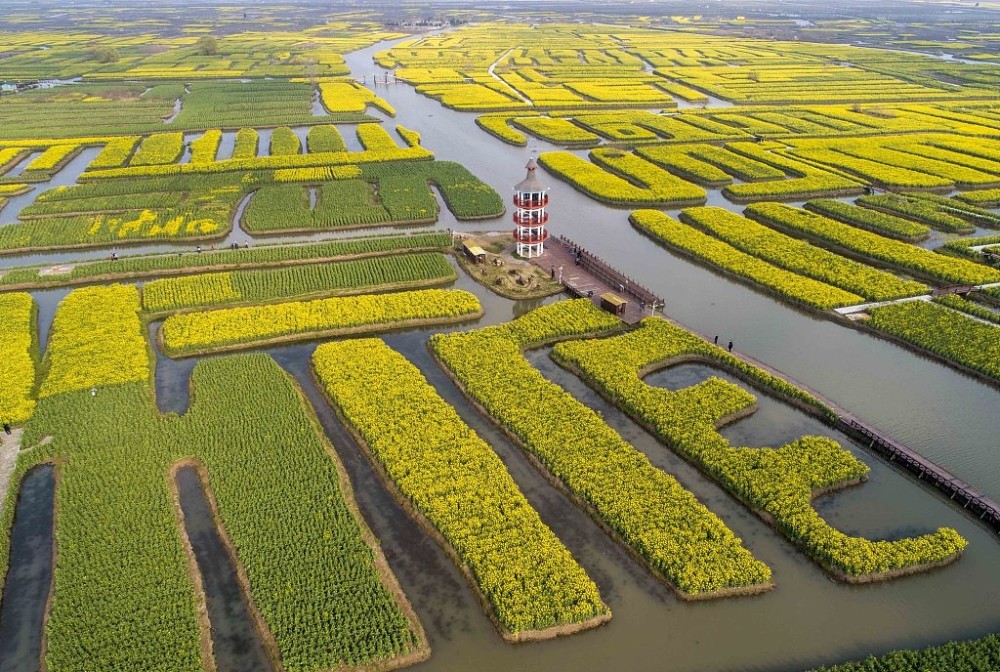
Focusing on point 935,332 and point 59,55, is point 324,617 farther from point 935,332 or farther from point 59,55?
point 59,55

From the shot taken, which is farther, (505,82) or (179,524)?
(505,82)

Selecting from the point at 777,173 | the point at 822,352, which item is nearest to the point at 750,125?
the point at 777,173

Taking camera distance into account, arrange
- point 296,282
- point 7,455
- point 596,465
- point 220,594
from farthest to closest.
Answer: point 296,282 → point 7,455 → point 596,465 → point 220,594

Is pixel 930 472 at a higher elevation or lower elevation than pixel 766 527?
higher

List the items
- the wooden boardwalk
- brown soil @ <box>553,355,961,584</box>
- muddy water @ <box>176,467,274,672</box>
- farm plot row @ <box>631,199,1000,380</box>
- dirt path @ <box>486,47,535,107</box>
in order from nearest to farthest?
muddy water @ <box>176,467,274,672</box>, brown soil @ <box>553,355,961,584</box>, farm plot row @ <box>631,199,1000,380</box>, the wooden boardwalk, dirt path @ <box>486,47,535,107</box>

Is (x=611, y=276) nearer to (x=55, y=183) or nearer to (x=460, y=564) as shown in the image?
(x=460, y=564)

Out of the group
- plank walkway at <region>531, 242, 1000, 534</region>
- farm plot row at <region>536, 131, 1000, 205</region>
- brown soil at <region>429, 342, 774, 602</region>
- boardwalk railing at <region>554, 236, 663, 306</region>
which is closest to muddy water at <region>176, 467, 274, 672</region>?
brown soil at <region>429, 342, 774, 602</region>

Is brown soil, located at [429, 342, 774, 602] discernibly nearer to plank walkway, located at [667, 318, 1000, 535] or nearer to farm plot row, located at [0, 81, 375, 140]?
plank walkway, located at [667, 318, 1000, 535]
